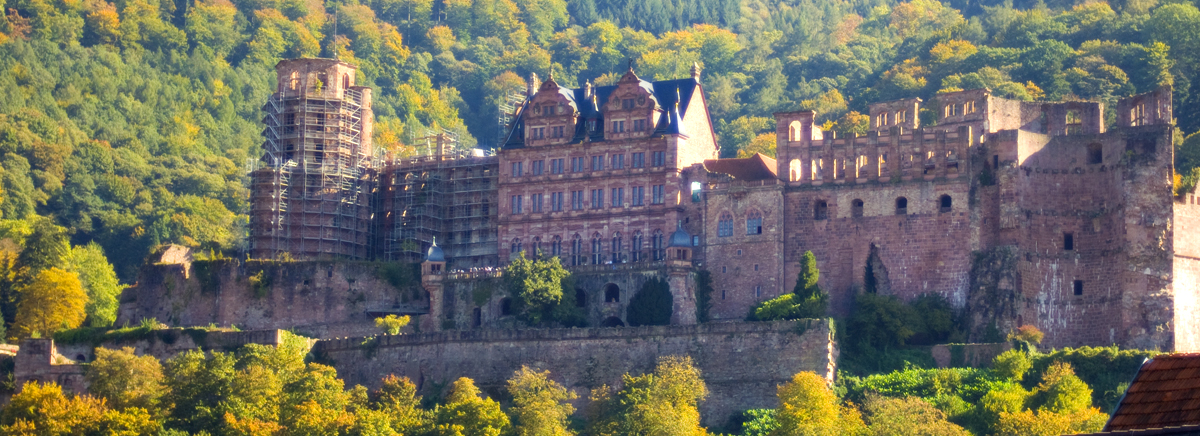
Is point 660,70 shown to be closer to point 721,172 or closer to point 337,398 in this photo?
point 721,172

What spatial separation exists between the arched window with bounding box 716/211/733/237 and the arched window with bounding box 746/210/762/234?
2.37 ft

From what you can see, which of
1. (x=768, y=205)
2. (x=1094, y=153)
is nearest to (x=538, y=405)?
(x=768, y=205)

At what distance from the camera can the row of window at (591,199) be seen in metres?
83.8

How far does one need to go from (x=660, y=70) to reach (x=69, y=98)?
38.5 meters

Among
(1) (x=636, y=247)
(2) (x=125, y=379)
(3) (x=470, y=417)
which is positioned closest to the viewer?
(3) (x=470, y=417)

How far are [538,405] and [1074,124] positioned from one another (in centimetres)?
2415

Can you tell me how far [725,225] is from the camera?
80.4 m

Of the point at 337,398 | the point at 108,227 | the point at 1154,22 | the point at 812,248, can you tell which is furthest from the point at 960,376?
the point at 108,227

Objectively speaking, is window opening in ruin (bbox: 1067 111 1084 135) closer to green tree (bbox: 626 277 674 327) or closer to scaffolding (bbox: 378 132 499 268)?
green tree (bbox: 626 277 674 327)

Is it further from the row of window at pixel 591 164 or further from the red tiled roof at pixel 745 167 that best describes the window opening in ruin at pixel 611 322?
the red tiled roof at pixel 745 167

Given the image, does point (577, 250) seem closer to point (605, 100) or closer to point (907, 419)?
point (605, 100)

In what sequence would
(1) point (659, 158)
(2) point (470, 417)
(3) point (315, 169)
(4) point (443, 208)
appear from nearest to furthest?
(2) point (470, 417) < (1) point (659, 158) < (3) point (315, 169) < (4) point (443, 208)

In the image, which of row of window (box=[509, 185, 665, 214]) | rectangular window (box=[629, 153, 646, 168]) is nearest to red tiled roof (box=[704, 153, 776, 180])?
row of window (box=[509, 185, 665, 214])

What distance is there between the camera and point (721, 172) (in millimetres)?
82188
